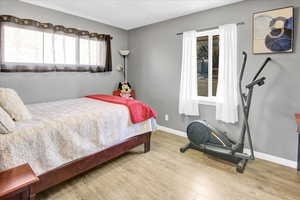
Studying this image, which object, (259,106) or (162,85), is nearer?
(259,106)

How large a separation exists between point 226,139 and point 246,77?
3.38ft

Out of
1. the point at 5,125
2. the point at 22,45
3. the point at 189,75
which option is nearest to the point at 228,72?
the point at 189,75

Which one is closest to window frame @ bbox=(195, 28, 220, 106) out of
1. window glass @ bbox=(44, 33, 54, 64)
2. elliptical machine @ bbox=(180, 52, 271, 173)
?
elliptical machine @ bbox=(180, 52, 271, 173)

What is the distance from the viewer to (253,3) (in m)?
2.54

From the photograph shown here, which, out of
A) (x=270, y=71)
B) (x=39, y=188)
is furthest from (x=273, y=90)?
(x=39, y=188)

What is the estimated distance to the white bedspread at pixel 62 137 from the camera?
145cm

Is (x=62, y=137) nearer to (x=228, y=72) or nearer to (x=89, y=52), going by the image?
(x=89, y=52)

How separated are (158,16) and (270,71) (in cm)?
228

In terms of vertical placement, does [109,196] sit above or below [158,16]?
below

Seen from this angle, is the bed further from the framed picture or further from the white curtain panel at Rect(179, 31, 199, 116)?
the framed picture

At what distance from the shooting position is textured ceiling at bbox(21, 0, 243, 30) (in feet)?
9.18

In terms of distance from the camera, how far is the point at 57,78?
3.25 metres

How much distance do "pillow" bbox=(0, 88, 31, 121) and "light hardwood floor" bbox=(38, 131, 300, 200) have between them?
2.87 feet

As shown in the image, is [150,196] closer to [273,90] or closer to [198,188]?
[198,188]
